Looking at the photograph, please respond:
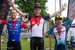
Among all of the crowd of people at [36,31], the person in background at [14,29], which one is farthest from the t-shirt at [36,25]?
the person in background at [14,29]

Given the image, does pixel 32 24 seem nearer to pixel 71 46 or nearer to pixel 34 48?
pixel 34 48

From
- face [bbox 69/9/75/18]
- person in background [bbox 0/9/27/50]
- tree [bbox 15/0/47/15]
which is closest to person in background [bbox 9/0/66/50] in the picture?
person in background [bbox 0/9/27/50]

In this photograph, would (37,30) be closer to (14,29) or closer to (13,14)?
(14,29)

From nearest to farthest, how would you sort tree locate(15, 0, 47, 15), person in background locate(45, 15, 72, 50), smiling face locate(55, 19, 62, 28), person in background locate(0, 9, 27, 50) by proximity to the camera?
smiling face locate(55, 19, 62, 28), person in background locate(45, 15, 72, 50), person in background locate(0, 9, 27, 50), tree locate(15, 0, 47, 15)

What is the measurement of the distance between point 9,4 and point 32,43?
4.56ft

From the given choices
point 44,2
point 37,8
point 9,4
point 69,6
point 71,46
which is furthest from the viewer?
point 44,2

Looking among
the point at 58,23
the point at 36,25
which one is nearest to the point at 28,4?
the point at 36,25

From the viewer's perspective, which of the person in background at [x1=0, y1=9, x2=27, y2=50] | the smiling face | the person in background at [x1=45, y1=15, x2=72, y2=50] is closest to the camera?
the smiling face

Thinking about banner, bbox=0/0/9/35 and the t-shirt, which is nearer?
the t-shirt

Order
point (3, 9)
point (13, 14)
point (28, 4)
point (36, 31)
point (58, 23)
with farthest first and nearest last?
point (28, 4), point (3, 9), point (36, 31), point (13, 14), point (58, 23)

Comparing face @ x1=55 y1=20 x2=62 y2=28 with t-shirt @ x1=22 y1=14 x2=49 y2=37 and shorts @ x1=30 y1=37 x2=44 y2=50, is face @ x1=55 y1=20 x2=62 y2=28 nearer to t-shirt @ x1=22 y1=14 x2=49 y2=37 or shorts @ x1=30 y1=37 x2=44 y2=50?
t-shirt @ x1=22 y1=14 x2=49 y2=37

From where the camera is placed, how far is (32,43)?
8.30 m

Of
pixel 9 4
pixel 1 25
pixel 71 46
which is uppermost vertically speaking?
pixel 9 4

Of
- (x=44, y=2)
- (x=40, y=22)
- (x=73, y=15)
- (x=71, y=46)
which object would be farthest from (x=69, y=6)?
(x=44, y=2)
